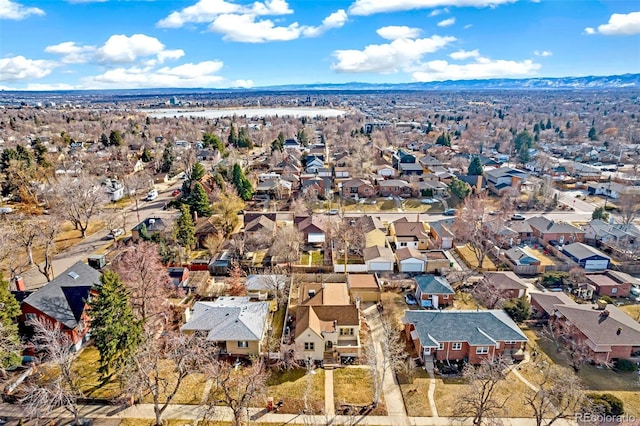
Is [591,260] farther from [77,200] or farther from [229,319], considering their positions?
[77,200]

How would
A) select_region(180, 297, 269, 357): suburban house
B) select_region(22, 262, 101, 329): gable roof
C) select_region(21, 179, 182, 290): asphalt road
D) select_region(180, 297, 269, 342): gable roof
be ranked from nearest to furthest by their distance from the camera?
select_region(180, 297, 269, 357): suburban house < select_region(180, 297, 269, 342): gable roof < select_region(22, 262, 101, 329): gable roof < select_region(21, 179, 182, 290): asphalt road

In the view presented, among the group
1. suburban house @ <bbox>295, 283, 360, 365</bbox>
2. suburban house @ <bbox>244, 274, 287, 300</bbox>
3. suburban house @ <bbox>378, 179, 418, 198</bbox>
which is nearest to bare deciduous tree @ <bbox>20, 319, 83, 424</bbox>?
suburban house @ <bbox>295, 283, 360, 365</bbox>

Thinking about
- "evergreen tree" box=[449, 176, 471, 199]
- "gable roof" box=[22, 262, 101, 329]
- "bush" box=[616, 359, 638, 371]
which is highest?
"evergreen tree" box=[449, 176, 471, 199]

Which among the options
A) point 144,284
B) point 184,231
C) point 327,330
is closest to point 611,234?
point 327,330

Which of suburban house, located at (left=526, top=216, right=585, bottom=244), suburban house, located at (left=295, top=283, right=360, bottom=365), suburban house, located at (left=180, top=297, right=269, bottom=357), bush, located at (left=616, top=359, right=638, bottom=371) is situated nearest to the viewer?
bush, located at (left=616, top=359, right=638, bottom=371)

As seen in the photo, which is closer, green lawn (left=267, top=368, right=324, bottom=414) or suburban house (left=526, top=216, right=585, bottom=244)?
green lawn (left=267, top=368, right=324, bottom=414)

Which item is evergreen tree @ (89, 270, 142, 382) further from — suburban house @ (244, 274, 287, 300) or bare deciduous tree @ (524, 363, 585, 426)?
bare deciduous tree @ (524, 363, 585, 426)

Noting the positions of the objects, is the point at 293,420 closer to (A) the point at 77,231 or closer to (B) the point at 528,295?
(B) the point at 528,295

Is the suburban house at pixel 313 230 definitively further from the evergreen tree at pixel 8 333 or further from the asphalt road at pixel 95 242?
the evergreen tree at pixel 8 333
